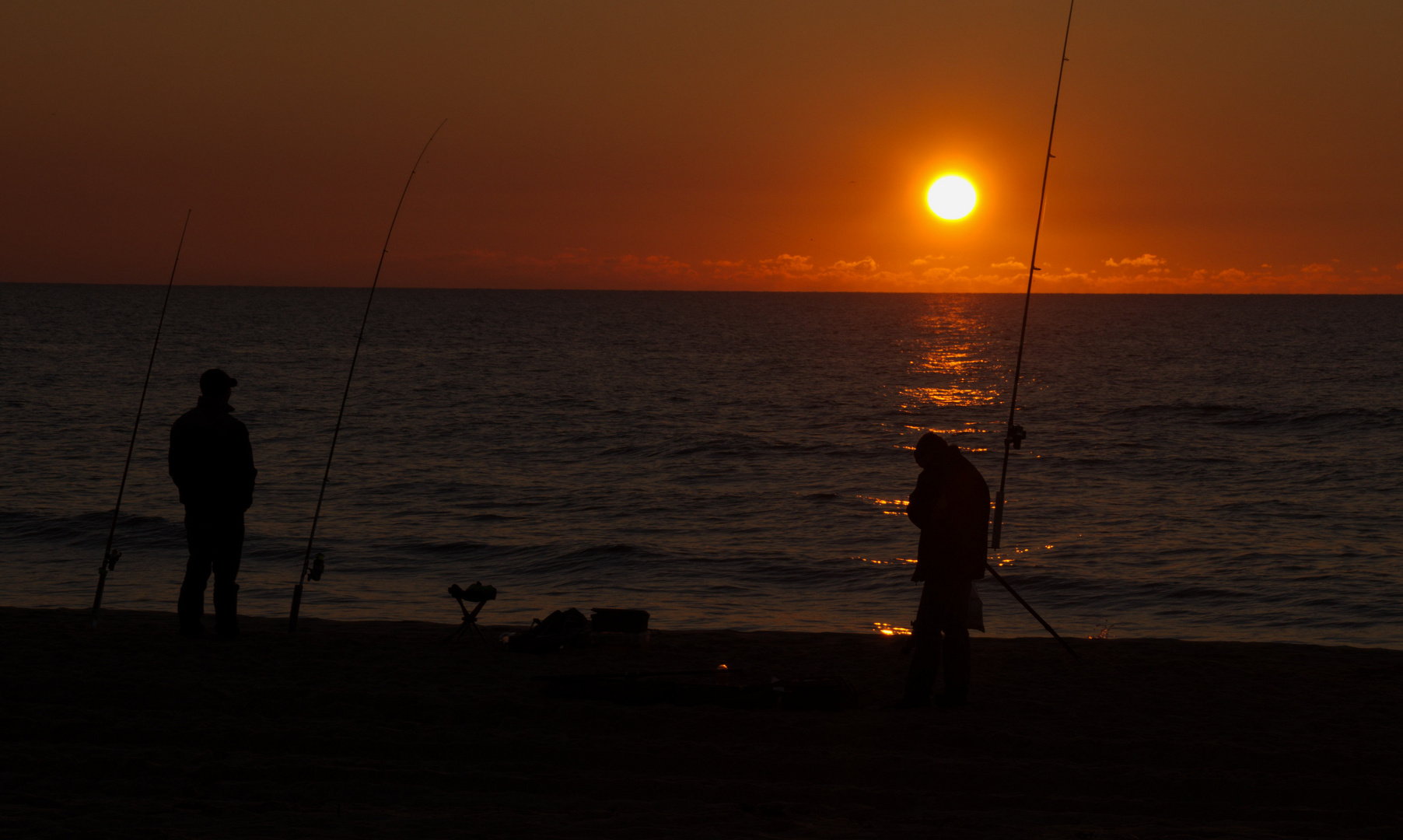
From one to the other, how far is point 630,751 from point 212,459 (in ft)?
10.7

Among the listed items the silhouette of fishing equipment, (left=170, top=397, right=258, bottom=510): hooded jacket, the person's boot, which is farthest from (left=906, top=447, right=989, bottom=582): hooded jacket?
the person's boot

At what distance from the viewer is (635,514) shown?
629 inches

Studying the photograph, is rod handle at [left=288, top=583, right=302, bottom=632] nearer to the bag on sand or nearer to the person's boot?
the person's boot

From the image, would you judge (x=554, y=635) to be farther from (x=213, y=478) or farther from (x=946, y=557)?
(x=946, y=557)

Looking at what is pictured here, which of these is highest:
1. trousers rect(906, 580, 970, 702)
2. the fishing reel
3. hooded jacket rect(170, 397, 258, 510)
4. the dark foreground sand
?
the fishing reel

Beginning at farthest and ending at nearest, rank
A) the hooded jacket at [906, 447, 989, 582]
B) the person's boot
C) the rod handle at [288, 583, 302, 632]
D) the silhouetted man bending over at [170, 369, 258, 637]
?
the rod handle at [288, 583, 302, 632]
the person's boot
the silhouetted man bending over at [170, 369, 258, 637]
the hooded jacket at [906, 447, 989, 582]

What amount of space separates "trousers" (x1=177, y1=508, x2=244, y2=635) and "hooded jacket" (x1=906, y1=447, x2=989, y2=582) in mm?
4023

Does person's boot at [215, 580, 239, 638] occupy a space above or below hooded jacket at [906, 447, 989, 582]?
below

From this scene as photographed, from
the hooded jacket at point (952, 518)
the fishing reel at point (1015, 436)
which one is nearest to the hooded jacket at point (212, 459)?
the hooded jacket at point (952, 518)

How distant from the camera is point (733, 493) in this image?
18.0 meters

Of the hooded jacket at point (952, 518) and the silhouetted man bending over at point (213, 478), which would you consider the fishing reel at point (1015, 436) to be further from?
the silhouetted man bending over at point (213, 478)

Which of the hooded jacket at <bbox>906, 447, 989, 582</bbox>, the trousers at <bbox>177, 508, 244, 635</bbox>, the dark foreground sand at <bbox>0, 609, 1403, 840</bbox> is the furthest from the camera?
the trousers at <bbox>177, 508, 244, 635</bbox>

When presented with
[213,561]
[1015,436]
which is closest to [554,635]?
[213,561]

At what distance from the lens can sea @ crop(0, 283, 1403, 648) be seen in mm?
10820
